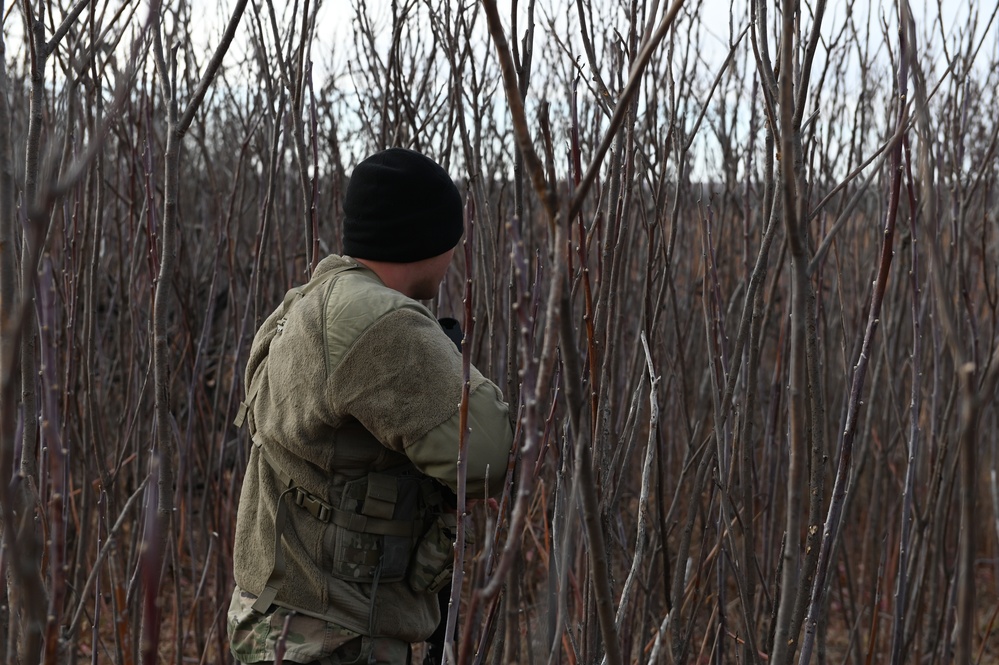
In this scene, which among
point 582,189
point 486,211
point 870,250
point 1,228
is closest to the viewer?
point 582,189

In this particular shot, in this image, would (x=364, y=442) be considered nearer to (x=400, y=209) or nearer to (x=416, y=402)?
(x=416, y=402)

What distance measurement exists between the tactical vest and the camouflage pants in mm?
28

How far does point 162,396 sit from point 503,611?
2.43 ft

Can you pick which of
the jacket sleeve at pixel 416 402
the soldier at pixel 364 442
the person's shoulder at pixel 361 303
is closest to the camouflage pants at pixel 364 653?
the soldier at pixel 364 442

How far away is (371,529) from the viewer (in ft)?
3.94

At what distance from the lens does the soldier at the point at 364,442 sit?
111 centimetres

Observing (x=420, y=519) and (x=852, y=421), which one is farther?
(x=420, y=519)

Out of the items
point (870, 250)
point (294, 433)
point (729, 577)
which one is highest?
point (870, 250)

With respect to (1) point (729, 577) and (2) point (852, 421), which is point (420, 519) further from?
(1) point (729, 577)

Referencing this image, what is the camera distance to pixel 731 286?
3.24m

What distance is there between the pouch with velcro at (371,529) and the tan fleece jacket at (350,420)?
16mm

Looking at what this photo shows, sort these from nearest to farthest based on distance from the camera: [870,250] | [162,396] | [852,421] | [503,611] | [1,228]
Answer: [1,228] < [852,421] < [162,396] < [503,611] < [870,250]

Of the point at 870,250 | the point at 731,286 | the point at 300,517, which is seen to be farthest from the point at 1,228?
the point at 731,286

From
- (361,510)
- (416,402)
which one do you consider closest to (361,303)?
(416,402)
